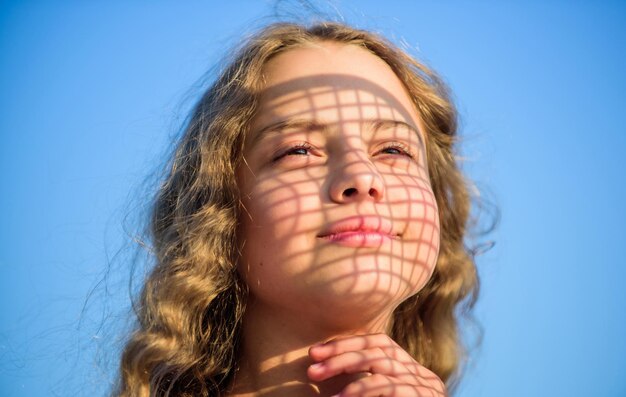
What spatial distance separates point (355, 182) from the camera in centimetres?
117

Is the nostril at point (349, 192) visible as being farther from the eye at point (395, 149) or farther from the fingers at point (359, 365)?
the fingers at point (359, 365)

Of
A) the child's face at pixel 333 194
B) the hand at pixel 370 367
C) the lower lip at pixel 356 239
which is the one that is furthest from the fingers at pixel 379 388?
the lower lip at pixel 356 239

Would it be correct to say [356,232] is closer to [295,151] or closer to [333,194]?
[333,194]

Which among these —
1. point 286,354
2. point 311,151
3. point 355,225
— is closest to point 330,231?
point 355,225

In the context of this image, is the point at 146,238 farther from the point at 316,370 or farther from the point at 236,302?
the point at 316,370

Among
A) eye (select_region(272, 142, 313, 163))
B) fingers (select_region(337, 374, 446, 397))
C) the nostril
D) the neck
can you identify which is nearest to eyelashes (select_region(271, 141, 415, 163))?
eye (select_region(272, 142, 313, 163))

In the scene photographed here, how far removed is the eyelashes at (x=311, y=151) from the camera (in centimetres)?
126

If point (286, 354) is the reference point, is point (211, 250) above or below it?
above

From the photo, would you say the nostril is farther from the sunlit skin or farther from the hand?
the hand

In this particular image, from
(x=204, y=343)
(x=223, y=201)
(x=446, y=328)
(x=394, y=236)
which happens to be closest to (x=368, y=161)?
(x=394, y=236)

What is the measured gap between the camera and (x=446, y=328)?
66.4 inches

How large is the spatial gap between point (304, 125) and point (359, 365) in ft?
1.47

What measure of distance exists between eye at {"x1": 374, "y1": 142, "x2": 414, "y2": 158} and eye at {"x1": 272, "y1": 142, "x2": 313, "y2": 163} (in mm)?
138

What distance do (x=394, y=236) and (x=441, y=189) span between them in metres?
0.52
